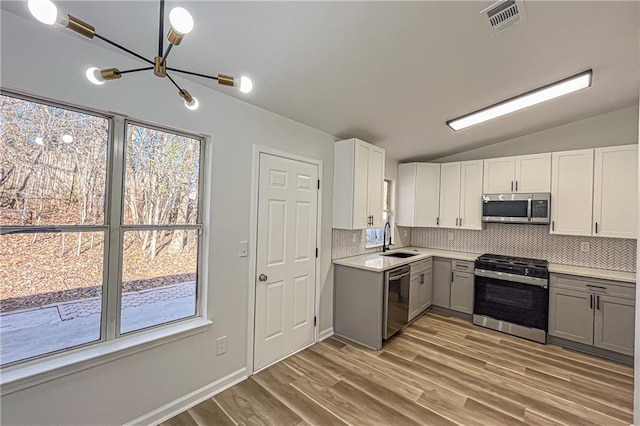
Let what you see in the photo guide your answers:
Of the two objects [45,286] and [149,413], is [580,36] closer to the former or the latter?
[45,286]

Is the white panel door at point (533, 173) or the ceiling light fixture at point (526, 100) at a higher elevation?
the ceiling light fixture at point (526, 100)

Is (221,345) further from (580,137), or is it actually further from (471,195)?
(580,137)

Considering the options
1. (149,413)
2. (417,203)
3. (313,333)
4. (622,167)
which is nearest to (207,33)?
(149,413)

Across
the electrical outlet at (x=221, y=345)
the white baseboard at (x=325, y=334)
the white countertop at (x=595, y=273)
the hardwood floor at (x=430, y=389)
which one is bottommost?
the hardwood floor at (x=430, y=389)

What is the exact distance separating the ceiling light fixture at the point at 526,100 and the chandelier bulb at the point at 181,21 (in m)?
3.11

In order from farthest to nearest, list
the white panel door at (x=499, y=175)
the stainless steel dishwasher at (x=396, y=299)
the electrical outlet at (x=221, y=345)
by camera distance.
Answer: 1. the white panel door at (x=499, y=175)
2. the stainless steel dishwasher at (x=396, y=299)
3. the electrical outlet at (x=221, y=345)

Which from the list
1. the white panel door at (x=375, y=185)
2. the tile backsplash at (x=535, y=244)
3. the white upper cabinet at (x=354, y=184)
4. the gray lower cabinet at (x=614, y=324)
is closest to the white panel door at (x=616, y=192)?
the tile backsplash at (x=535, y=244)

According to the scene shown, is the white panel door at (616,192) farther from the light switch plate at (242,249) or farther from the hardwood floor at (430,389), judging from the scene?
the light switch plate at (242,249)

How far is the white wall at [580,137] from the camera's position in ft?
10.9

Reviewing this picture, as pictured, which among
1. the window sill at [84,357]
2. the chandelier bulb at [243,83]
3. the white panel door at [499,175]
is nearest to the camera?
the chandelier bulb at [243,83]

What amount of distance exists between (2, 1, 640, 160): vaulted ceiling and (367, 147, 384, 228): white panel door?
63 centimetres

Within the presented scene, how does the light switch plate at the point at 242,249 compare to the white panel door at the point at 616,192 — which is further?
the white panel door at the point at 616,192

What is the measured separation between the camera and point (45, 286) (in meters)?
1.61

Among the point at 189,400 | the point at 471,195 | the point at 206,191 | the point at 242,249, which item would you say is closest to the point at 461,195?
the point at 471,195
